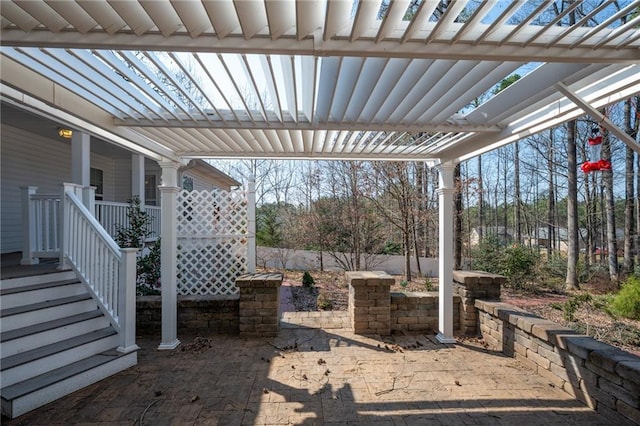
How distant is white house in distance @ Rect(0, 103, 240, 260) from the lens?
545cm

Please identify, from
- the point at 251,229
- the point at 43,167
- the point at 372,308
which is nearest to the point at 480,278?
the point at 372,308

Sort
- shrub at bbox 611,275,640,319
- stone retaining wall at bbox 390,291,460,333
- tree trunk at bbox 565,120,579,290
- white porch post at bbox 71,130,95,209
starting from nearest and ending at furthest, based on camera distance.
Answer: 1. stone retaining wall at bbox 390,291,460,333
2. shrub at bbox 611,275,640,319
3. white porch post at bbox 71,130,95,209
4. tree trunk at bbox 565,120,579,290

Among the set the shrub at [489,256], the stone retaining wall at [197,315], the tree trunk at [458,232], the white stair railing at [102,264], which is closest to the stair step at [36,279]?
the white stair railing at [102,264]

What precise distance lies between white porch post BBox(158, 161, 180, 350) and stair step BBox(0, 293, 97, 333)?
777 millimetres

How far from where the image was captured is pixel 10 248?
568cm

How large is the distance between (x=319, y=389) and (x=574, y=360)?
7.10 feet

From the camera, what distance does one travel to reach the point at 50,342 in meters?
3.09

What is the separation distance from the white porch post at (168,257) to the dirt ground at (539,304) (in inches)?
103

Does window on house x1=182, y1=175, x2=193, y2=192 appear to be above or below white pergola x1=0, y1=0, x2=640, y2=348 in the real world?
above

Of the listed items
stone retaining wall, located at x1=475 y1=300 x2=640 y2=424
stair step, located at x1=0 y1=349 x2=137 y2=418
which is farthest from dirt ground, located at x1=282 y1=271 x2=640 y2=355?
stair step, located at x1=0 y1=349 x2=137 y2=418

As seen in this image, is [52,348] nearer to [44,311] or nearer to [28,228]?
[44,311]

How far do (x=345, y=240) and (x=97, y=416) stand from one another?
25.4 ft

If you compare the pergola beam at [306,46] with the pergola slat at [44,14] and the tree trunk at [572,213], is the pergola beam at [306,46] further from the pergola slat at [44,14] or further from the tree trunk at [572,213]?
the tree trunk at [572,213]

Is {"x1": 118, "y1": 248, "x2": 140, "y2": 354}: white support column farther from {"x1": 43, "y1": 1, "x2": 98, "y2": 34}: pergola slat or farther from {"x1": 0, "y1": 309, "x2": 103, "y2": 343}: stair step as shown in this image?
{"x1": 43, "y1": 1, "x2": 98, "y2": 34}: pergola slat
